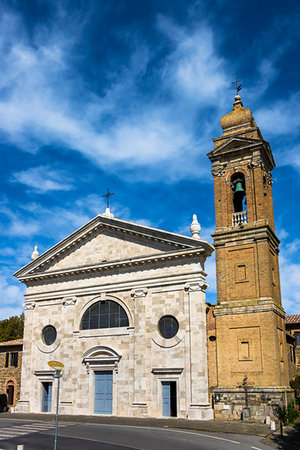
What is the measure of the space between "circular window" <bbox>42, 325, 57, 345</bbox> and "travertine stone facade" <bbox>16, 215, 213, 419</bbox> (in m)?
0.31

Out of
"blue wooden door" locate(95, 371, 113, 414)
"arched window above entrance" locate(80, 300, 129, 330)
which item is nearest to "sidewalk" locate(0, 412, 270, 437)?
"blue wooden door" locate(95, 371, 113, 414)

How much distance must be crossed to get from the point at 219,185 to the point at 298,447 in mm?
15662

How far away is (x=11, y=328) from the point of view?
53.6 meters

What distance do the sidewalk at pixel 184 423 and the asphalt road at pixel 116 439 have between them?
2.58 ft

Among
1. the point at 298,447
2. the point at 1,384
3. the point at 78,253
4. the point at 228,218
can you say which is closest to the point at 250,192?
the point at 228,218

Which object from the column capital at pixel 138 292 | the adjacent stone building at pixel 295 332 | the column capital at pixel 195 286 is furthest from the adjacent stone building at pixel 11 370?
the adjacent stone building at pixel 295 332

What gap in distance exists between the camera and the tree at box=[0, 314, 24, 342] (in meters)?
52.8

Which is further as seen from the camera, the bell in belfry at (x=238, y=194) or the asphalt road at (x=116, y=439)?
the bell in belfry at (x=238, y=194)

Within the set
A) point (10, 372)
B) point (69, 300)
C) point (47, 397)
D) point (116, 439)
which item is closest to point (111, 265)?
point (69, 300)

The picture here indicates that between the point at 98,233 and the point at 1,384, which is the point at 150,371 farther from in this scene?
the point at 1,384

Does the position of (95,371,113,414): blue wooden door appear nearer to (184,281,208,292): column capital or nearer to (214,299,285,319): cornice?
(184,281,208,292): column capital

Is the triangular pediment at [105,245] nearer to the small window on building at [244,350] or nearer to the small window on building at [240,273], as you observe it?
the small window on building at [240,273]

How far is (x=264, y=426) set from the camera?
69.2 feet

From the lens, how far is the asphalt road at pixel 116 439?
52.0 feet
